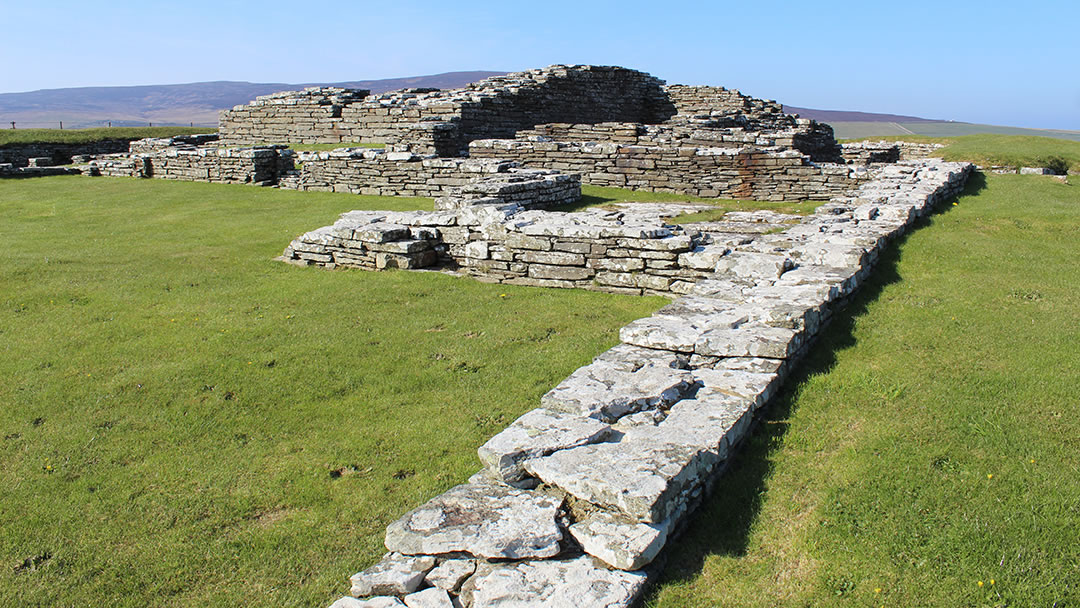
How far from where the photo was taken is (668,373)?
4809mm

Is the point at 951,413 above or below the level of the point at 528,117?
below

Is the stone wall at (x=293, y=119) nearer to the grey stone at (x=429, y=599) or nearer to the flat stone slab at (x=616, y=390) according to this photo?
the flat stone slab at (x=616, y=390)

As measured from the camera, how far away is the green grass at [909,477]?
3.23m

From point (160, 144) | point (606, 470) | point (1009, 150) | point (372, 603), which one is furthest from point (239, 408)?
point (1009, 150)

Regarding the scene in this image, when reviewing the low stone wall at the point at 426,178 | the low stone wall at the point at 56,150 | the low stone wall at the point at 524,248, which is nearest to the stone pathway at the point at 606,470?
the low stone wall at the point at 524,248

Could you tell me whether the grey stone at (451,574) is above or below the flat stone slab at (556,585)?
below

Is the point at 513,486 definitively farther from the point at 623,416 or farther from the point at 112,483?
the point at 112,483

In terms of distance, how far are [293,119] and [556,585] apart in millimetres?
26137

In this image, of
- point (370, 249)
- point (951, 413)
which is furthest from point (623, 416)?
point (370, 249)

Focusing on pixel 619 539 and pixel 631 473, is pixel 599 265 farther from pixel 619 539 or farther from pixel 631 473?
pixel 619 539

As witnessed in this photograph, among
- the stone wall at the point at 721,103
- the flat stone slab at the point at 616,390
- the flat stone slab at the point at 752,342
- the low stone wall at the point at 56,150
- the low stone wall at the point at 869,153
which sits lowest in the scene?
the flat stone slab at the point at 616,390

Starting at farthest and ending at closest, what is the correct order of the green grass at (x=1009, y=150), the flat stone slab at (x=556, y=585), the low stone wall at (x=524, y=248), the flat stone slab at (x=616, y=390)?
the green grass at (x=1009, y=150)
the low stone wall at (x=524, y=248)
the flat stone slab at (x=616, y=390)
the flat stone slab at (x=556, y=585)

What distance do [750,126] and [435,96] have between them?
10220 millimetres

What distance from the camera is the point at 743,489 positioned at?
3.98m
